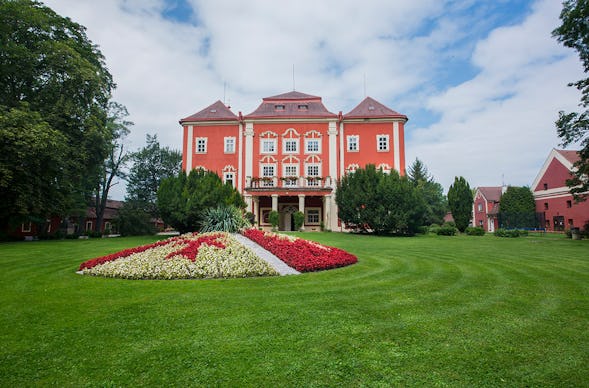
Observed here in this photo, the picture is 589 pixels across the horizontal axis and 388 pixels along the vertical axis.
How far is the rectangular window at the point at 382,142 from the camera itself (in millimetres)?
32094

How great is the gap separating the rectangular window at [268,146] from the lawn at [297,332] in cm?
2635

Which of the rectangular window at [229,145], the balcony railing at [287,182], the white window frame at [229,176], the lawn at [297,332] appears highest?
the rectangular window at [229,145]

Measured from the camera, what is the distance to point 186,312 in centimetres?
486

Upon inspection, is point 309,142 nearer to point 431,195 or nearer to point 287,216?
point 287,216

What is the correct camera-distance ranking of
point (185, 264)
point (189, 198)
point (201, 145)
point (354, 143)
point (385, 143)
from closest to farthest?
1. point (185, 264)
2. point (189, 198)
3. point (385, 143)
4. point (354, 143)
5. point (201, 145)

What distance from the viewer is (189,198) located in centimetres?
2056

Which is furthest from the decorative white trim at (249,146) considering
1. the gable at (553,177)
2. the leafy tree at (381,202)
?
the gable at (553,177)

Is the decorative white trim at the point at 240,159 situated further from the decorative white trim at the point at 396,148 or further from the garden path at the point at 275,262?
the garden path at the point at 275,262

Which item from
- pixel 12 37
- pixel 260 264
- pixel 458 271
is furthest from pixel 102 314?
pixel 12 37

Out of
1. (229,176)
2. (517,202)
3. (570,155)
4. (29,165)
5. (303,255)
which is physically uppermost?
(570,155)

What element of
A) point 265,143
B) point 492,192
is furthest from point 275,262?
point 492,192

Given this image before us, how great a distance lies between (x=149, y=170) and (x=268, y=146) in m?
22.3

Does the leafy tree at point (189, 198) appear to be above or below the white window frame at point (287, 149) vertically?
below

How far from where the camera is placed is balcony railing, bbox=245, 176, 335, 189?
29.2 metres
